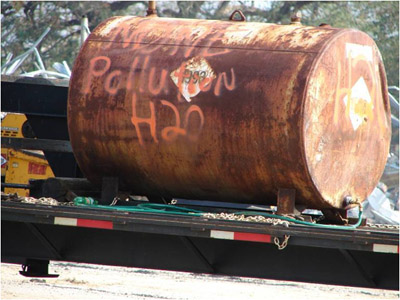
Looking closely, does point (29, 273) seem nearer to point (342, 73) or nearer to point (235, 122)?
point (235, 122)

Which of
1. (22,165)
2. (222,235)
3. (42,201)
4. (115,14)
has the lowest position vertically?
(22,165)

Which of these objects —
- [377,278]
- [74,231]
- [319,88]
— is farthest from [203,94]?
[377,278]

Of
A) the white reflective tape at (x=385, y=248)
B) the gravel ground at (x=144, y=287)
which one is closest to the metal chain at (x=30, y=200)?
the white reflective tape at (x=385, y=248)

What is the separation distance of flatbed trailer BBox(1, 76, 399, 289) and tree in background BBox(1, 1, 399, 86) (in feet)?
60.9

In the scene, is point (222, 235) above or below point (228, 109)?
below

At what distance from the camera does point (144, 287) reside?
11.1 m

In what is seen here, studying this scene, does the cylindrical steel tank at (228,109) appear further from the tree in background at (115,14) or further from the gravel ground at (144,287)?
the tree in background at (115,14)

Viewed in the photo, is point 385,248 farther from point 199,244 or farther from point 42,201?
point 42,201

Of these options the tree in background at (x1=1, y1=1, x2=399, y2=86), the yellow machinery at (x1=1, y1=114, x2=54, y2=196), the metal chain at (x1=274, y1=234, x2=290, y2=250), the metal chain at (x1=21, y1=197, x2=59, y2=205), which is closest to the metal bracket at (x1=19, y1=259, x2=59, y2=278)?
the metal chain at (x1=21, y1=197, x2=59, y2=205)

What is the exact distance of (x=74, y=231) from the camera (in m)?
6.34

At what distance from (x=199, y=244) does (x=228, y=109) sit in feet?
3.80

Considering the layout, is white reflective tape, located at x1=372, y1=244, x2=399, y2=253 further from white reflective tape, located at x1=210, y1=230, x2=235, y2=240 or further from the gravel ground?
the gravel ground

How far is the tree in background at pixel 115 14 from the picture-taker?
24438 mm

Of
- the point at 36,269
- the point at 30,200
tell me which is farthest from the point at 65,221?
the point at 36,269
